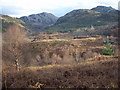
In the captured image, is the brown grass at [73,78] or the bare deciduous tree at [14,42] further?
the bare deciduous tree at [14,42]

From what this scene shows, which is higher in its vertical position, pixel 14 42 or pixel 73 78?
pixel 14 42

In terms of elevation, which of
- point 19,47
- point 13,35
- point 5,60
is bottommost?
point 5,60

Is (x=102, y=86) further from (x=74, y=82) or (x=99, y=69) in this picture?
(x=99, y=69)

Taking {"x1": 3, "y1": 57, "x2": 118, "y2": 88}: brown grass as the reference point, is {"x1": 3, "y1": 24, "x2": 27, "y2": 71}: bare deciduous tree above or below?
above

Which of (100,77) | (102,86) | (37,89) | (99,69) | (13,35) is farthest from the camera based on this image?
(13,35)

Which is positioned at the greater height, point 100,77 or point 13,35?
point 13,35

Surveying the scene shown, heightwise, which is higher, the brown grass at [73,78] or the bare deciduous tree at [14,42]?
the bare deciduous tree at [14,42]

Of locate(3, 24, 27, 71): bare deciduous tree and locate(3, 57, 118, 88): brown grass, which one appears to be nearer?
locate(3, 57, 118, 88): brown grass

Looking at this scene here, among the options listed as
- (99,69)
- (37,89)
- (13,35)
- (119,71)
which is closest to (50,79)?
(37,89)

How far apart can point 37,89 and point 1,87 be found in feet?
8.87

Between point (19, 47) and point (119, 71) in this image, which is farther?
point (19, 47)

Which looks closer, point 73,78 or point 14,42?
point 73,78

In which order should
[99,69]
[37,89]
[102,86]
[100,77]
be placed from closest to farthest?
[102,86]
[37,89]
[100,77]
[99,69]

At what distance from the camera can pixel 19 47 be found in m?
20.8
